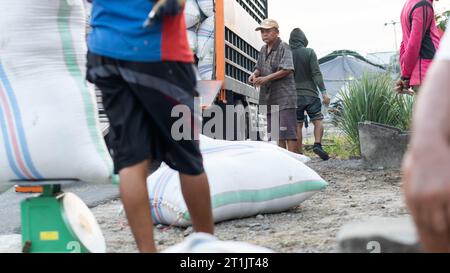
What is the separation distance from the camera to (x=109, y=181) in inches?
119

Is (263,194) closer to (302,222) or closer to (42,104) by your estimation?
(302,222)

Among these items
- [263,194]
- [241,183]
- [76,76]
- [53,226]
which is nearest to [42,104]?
[76,76]

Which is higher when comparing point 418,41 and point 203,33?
point 203,33

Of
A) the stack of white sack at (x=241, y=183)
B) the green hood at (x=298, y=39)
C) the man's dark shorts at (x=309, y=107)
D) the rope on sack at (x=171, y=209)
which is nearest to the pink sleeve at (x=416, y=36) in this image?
the stack of white sack at (x=241, y=183)

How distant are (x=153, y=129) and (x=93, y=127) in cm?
46

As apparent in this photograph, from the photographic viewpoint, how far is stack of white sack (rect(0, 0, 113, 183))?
9.43 feet

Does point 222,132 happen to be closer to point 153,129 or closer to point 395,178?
point 395,178

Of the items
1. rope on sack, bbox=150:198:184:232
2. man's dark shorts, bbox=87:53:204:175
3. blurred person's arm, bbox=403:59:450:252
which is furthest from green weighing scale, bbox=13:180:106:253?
blurred person's arm, bbox=403:59:450:252

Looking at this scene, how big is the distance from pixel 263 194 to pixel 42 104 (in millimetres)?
1804

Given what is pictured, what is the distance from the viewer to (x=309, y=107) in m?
8.92

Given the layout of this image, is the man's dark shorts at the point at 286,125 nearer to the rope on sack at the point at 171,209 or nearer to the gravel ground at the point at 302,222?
the gravel ground at the point at 302,222

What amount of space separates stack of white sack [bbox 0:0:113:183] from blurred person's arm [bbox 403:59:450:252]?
6.19ft

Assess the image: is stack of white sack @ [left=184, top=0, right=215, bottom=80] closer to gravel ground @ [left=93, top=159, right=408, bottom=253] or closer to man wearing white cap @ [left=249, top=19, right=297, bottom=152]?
man wearing white cap @ [left=249, top=19, right=297, bottom=152]
